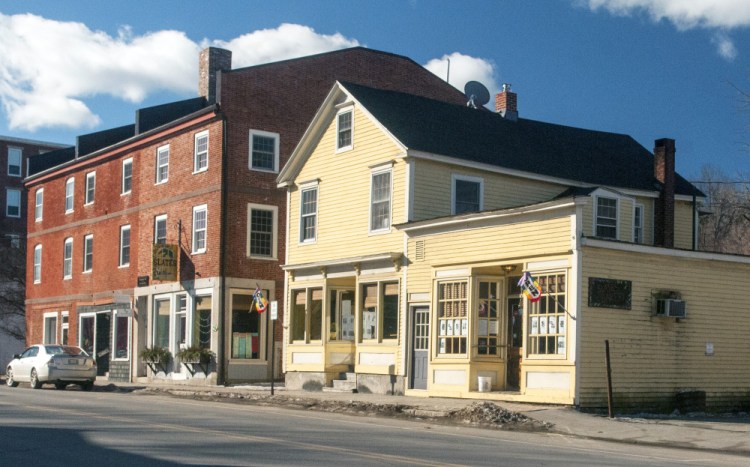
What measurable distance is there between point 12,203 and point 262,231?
48195 millimetres

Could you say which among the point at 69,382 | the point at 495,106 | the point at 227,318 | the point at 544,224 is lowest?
the point at 69,382

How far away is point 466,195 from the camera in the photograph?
2855 cm

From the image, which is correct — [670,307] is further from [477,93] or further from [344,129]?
[477,93]

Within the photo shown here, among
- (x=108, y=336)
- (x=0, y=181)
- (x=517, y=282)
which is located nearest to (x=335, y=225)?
(x=517, y=282)

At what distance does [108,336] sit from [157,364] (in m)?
5.45

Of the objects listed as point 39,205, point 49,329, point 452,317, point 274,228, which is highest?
point 39,205

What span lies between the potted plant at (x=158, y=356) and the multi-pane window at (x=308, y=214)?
351 inches

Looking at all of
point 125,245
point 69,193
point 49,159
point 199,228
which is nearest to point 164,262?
point 199,228

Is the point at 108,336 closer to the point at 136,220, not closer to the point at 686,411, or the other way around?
the point at 136,220

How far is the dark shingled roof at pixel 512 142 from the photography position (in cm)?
2894

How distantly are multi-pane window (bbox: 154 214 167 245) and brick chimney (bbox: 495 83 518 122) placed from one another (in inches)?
530

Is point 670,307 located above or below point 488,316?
above

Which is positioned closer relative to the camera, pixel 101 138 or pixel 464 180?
pixel 464 180

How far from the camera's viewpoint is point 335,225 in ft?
100
